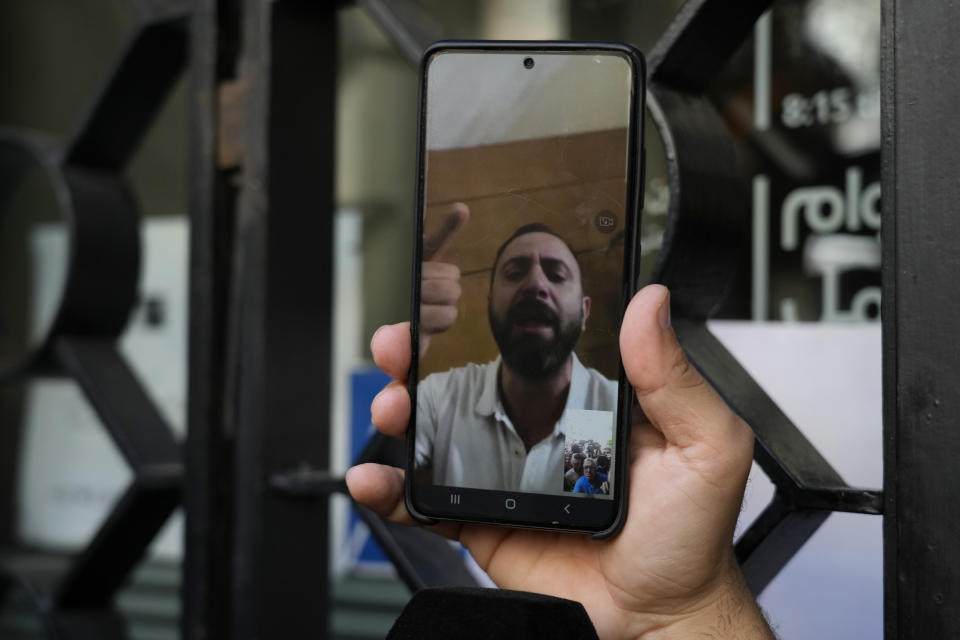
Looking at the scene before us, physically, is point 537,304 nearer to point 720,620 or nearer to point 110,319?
point 720,620

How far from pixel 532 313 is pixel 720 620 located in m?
0.20

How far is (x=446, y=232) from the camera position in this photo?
0.55 meters

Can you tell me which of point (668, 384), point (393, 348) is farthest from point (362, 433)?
point (668, 384)

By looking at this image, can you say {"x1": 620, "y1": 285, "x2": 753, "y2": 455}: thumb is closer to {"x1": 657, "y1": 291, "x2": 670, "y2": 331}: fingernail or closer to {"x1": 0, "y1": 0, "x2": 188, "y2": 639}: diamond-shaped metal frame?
{"x1": 657, "y1": 291, "x2": 670, "y2": 331}: fingernail

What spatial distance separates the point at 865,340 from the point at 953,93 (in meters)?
0.37

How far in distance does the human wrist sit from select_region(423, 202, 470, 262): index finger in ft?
0.78

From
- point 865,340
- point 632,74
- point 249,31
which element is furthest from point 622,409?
point 249,31

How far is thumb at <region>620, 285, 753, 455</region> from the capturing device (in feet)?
1.57

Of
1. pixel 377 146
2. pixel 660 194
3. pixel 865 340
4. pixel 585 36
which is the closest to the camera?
pixel 865 340

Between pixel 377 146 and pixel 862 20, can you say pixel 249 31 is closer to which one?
pixel 862 20

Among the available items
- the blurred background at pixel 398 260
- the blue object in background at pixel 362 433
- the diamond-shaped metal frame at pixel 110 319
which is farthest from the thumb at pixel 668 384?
the blue object in background at pixel 362 433

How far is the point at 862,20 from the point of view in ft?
2.94

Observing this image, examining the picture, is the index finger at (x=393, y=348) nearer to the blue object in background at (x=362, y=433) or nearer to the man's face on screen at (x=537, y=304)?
the man's face on screen at (x=537, y=304)

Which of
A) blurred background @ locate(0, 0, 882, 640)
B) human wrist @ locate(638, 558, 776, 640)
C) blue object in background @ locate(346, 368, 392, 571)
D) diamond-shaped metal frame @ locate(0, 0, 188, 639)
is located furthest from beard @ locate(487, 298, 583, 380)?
blue object in background @ locate(346, 368, 392, 571)
